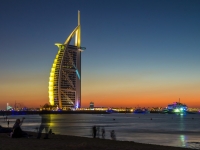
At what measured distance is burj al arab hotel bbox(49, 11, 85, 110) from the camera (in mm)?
183125

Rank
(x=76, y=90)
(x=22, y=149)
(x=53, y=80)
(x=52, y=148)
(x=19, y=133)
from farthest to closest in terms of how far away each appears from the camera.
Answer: (x=76, y=90)
(x=53, y=80)
(x=19, y=133)
(x=52, y=148)
(x=22, y=149)

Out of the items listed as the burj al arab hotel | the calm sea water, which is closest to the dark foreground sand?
the calm sea water

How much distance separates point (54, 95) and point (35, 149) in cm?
17639

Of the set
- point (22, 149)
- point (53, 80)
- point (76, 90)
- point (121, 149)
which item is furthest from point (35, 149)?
point (76, 90)

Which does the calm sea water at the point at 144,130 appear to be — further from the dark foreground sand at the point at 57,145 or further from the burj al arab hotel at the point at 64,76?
the burj al arab hotel at the point at 64,76

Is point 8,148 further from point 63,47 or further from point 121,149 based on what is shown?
point 63,47

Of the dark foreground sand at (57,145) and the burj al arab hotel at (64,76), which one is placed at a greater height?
the burj al arab hotel at (64,76)

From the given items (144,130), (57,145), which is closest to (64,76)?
(144,130)

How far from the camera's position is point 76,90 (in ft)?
650

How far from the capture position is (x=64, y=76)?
188375 mm

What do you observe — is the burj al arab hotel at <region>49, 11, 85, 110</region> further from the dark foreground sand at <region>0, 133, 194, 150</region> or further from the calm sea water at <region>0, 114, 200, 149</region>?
the dark foreground sand at <region>0, 133, 194, 150</region>

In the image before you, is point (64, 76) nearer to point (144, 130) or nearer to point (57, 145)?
point (144, 130)

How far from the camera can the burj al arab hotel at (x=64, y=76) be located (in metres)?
183

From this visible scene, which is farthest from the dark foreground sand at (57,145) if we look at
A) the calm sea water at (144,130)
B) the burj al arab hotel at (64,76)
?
the burj al arab hotel at (64,76)
